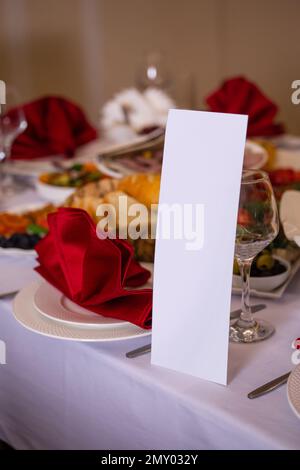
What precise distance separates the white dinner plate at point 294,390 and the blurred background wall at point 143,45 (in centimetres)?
332

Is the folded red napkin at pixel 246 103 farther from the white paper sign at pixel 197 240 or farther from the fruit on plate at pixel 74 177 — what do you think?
the white paper sign at pixel 197 240

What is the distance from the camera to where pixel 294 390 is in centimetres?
70

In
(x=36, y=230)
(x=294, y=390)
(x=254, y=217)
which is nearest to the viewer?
(x=294, y=390)

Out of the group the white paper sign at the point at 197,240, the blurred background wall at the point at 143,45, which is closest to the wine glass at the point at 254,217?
the white paper sign at the point at 197,240

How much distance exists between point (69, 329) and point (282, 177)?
85 centimetres

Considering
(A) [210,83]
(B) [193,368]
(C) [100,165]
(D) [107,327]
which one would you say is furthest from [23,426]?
(A) [210,83]

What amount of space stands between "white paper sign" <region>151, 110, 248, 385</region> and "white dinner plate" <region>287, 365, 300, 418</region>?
8cm

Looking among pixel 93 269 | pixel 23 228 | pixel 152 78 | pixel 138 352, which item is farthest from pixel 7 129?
pixel 152 78

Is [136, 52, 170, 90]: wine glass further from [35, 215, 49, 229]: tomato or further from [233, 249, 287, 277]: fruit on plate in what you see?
[233, 249, 287, 277]: fruit on plate

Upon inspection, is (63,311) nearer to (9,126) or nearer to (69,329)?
(69,329)

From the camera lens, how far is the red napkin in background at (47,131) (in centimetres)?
205

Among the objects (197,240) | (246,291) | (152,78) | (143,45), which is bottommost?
(246,291)
